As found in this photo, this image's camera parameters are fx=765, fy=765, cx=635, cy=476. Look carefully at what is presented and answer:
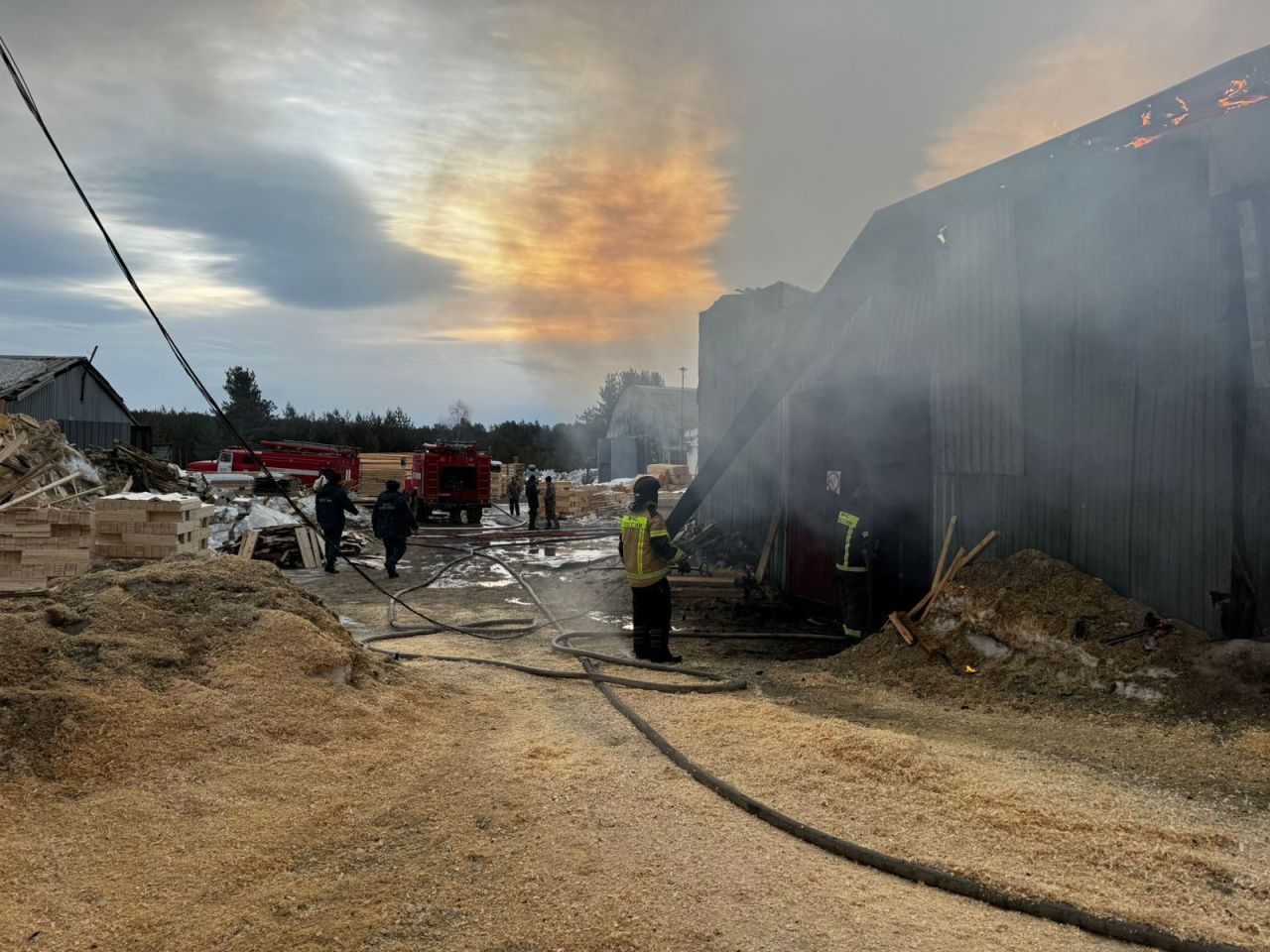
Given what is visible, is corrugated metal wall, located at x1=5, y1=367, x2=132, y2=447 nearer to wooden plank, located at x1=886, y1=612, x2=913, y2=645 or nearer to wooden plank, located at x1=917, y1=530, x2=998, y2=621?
wooden plank, located at x1=886, y1=612, x2=913, y2=645

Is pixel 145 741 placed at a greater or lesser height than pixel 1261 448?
lesser

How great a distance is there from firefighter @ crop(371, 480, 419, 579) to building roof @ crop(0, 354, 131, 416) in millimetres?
19090

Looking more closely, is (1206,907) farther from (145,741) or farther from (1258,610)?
(145,741)

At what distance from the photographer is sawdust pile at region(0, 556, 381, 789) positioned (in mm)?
3873

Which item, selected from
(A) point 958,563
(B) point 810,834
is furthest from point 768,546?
(B) point 810,834

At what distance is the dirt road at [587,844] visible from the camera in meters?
2.74

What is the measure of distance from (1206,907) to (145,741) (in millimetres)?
4813

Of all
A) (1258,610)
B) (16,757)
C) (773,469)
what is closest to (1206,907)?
(1258,610)

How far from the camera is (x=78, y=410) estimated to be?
28812 millimetres

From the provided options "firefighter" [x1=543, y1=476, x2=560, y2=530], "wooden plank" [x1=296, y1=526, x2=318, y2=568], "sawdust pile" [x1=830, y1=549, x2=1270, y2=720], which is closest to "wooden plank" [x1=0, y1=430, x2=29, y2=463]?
"wooden plank" [x1=296, y1=526, x2=318, y2=568]

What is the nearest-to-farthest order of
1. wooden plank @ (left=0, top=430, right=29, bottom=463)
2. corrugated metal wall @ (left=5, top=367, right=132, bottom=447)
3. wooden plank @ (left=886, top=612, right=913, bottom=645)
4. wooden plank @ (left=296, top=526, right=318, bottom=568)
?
wooden plank @ (left=886, top=612, right=913, bottom=645), wooden plank @ (left=0, top=430, right=29, bottom=463), wooden plank @ (left=296, top=526, right=318, bottom=568), corrugated metal wall @ (left=5, top=367, right=132, bottom=447)

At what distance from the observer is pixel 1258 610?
17.4 ft

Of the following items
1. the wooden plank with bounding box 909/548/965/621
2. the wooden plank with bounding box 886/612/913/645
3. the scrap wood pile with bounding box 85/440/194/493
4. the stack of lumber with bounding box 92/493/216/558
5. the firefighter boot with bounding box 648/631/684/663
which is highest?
the scrap wood pile with bounding box 85/440/194/493

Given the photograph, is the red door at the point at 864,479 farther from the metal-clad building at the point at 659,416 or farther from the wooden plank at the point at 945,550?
the metal-clad building at the point at 659,416
